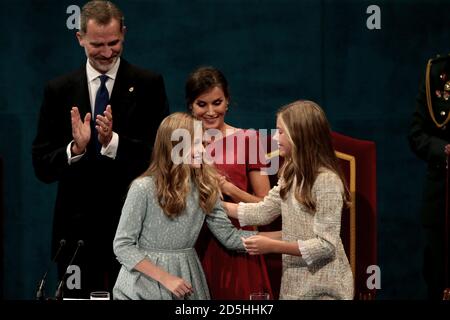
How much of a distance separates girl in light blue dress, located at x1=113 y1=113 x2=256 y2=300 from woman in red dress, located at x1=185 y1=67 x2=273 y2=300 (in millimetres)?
250

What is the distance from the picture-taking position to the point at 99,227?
215 inches

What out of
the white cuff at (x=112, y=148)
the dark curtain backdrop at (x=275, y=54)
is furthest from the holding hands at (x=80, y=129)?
the dark curtain backdrop at (x=275, y=54)

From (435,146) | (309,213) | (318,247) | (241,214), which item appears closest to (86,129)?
(241,214)

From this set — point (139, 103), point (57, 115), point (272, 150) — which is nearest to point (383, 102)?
point (272, 150)

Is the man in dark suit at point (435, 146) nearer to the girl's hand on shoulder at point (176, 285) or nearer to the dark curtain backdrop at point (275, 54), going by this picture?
the dark curtain backdrop at point (275, 54)

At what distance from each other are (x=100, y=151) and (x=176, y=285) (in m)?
1.20

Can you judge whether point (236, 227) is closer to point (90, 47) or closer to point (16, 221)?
point (90, 47)

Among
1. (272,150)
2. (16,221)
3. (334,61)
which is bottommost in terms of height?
(16,221)

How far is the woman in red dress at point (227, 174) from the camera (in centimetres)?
495

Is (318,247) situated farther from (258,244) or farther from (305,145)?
(305,145)

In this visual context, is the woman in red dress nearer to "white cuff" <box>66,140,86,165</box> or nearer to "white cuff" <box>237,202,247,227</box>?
"white cuff" <box>237,202,247,227</box>

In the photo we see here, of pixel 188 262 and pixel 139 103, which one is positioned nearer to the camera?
pixel 188 262

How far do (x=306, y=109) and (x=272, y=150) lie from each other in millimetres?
639

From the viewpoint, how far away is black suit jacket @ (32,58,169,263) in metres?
5.44
